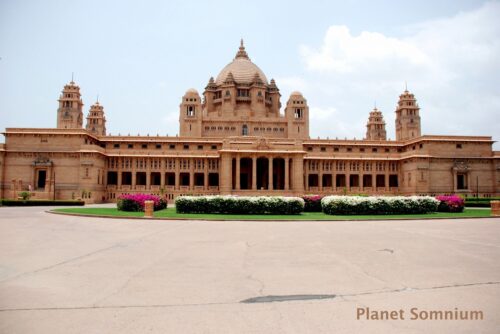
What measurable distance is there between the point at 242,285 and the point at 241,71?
73584 mm

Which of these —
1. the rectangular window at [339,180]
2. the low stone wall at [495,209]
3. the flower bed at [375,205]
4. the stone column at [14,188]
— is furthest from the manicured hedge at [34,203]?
the rectangular window at [339,180]

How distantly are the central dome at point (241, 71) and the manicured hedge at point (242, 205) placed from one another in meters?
50.3

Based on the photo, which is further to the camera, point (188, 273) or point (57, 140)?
point (57, 140)

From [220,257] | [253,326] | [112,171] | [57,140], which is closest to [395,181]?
[112,171]

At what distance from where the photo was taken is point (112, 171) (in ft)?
202

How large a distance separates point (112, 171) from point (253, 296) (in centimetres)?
5932

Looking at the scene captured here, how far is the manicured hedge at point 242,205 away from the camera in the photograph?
2953cm

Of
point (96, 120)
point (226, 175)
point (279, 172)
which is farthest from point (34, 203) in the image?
point (96, 120)

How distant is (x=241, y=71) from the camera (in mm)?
77812

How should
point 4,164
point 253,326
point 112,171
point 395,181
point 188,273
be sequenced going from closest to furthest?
point 253,326 < point 188,273 < point 4,164 < point 112,171 < point 395,181

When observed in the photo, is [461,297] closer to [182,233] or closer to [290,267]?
[290,267]

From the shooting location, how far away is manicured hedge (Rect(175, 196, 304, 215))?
29.5 metres

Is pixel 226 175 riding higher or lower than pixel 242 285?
higher

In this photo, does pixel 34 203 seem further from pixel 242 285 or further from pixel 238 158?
pixel 242 285
